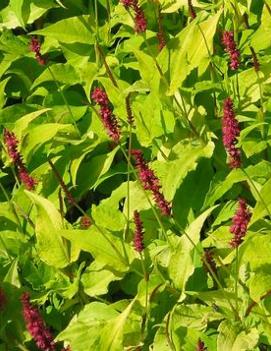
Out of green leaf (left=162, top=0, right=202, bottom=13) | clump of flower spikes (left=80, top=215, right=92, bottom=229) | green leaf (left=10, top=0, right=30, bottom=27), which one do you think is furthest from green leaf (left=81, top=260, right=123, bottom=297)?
green leaf (left=10, top=0, right=30, bottom=27)

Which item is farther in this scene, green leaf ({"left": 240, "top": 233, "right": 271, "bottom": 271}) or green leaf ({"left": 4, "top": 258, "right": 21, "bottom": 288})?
green leaf ({"left": 4, "top": 258, "right": 21, "bottom": 288})

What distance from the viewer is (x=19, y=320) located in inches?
83.2

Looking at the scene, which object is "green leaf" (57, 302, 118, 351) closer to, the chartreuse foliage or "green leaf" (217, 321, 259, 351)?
the chartreuse foliage

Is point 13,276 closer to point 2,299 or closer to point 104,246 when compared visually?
point 2,299

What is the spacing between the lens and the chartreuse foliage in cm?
190

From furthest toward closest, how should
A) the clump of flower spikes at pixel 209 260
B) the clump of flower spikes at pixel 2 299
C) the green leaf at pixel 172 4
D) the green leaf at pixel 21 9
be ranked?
the green leaf at pixel 21 9 → the green leaf at pixel 172 4 → the clump of flower spikes at pixel 2 299 → the clump of flower spikes at pixel 209 260

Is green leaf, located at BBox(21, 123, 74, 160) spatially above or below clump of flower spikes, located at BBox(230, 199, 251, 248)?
above

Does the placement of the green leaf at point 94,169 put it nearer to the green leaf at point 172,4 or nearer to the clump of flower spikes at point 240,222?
the green leaf at point 172,4

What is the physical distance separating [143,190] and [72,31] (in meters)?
0.85

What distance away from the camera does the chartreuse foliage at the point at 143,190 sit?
1.90 meters

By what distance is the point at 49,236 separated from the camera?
6.96 ft


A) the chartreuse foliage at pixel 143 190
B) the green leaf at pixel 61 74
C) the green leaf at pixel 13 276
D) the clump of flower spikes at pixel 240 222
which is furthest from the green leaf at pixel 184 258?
the green leaf at pixel 61 74

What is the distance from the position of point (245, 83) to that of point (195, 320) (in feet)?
2.59

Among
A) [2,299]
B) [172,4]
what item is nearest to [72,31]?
[172,4]
